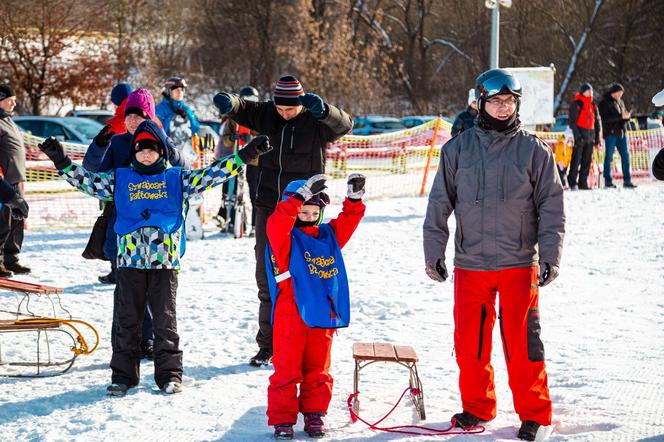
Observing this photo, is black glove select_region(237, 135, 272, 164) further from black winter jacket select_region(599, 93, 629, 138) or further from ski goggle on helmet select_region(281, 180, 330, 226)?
black winter jacket select_region(599, 93, 629, 138)

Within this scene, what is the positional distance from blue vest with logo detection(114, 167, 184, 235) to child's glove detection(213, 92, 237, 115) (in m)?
0.55

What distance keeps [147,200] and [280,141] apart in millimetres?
984

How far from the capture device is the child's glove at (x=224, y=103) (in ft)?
18.2

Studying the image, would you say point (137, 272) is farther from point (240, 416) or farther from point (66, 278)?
point (66, 278)

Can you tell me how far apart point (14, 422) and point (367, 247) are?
6484 mm

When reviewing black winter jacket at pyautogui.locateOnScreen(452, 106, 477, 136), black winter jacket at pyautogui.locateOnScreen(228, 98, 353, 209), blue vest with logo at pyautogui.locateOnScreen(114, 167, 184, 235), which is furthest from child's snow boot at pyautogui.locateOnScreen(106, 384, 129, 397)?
black winter jacket at pyautogui.locateOnScreen(452, 106, 477, 136)

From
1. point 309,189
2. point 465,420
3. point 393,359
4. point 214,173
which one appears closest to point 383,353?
point 393,359

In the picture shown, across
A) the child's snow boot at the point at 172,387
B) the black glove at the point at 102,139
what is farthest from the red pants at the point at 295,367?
the black glove at the point at 102,139

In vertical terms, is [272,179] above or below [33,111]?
below

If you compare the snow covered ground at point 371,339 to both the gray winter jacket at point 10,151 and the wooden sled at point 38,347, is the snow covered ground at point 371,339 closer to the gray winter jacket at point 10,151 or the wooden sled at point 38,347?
the wooden sled at point 38,347

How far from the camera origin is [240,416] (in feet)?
16.1

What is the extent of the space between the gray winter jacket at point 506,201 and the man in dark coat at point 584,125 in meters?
11.9

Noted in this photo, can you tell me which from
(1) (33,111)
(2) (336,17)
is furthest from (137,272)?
(2) (336,17)

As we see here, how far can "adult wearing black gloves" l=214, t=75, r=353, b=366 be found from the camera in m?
5.70
